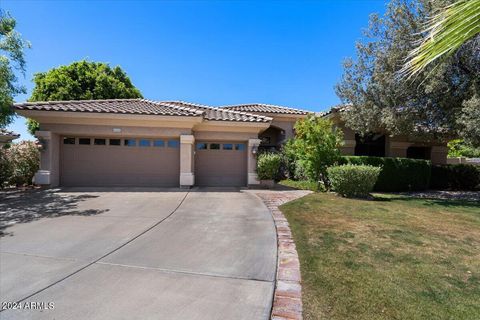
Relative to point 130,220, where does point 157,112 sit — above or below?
above

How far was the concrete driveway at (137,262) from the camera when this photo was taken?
2988 millimetres

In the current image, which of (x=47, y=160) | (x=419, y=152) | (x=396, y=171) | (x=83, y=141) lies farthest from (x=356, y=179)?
(x=47, y=160)

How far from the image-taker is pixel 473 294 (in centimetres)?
326

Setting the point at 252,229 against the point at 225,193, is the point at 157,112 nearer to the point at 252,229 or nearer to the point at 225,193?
the point at 225,193

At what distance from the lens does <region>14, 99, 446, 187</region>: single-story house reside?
11602 mm

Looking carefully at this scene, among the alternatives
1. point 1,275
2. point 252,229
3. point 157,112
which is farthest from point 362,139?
point 1,275

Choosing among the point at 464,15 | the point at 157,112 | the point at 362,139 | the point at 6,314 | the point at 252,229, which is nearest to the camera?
the point at 464,15

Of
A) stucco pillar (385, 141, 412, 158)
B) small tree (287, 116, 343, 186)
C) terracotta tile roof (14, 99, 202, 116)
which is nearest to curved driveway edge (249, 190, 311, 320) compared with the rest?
small tree (287, 116, 343, 186)

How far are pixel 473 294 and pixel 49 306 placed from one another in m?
4.89

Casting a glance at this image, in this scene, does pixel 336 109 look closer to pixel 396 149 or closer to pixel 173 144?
pixel 396 149

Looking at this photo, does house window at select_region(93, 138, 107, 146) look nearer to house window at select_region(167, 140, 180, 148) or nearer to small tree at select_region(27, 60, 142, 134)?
house window at select_region(167, 140, 180, 148)

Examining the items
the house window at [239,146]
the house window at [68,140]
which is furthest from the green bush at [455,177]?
the house window at [68,140]

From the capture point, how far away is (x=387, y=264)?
409 centimetres

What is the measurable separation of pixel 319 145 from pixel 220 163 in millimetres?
4807
